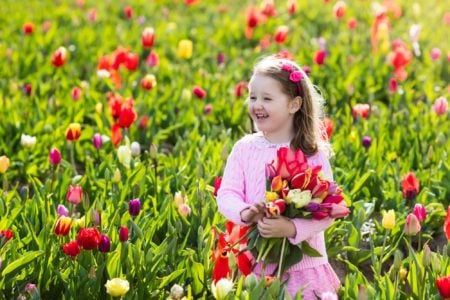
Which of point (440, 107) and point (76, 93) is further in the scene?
point (76, 93)

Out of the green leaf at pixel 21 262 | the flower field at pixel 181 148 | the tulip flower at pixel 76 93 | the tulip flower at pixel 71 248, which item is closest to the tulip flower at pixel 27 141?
the flower field at pixel 181 148

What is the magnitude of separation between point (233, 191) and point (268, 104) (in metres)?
0.31

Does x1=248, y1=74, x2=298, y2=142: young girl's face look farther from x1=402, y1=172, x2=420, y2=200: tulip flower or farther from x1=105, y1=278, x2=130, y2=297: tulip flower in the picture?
x1=402, y1=172, x2=420, y2=200: tulip flower

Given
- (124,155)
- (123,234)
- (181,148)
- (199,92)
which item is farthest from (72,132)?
(199,92)

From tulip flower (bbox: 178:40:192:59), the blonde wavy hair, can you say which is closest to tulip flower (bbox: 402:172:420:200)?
the blonde wavy hair

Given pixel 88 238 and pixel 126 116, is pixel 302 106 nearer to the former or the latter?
pixel 88 238

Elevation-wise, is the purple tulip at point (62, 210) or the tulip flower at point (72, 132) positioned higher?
the tulip flower at point (72, 132)

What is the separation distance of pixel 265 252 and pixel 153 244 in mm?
610

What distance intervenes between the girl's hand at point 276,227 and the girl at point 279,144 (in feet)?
0.50

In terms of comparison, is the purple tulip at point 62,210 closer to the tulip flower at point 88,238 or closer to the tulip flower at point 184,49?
the tulip flower at point 88,238

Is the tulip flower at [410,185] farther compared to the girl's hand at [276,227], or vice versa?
the tulip flower at [410,185]

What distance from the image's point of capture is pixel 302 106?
308 centimetres

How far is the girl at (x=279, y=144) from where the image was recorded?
9.86 ft

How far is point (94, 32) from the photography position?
24.0ft
